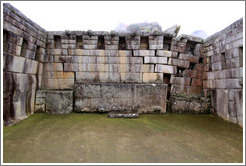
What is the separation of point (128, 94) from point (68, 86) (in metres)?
2.77

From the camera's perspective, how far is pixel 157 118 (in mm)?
5656

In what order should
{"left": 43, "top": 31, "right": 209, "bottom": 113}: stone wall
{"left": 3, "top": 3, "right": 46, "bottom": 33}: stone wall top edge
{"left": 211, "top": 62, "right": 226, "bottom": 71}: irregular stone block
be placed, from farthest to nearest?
1. {"left": 43, "top": 31, "right": 209, "bottom": 113}: stone wall
2. {"left": 211, "top": 62, "right": 226, "bottom": 71}: irregular stone block
3. {"left": 3, "top": 3, "right": 46, "bottom": 33}: stone wall top edge

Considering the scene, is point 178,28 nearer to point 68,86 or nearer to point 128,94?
point 128,94

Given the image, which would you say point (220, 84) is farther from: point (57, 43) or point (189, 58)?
point (57, 43)

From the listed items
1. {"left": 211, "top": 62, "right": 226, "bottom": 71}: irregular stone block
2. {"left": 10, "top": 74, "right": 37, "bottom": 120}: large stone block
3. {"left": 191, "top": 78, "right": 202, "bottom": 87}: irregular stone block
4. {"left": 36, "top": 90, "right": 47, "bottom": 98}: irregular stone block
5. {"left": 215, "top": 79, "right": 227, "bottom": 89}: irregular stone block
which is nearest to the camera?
{"left": 10, "top": 74, "right": 37, "bottom": 120}: large stone block

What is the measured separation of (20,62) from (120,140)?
4.38 metres

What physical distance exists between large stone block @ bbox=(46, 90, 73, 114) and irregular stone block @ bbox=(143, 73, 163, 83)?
337 centimetres

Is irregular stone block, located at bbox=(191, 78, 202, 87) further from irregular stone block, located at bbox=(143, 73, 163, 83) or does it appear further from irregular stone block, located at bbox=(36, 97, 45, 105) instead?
irregular stone block, located at bbox=(36, 97, 45, 105)

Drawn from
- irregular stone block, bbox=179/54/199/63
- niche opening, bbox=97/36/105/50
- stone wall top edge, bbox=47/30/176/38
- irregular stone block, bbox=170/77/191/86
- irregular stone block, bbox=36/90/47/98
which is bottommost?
irregular stone block, bbox=36/90/47/98

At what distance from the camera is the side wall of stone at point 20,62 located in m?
4.43

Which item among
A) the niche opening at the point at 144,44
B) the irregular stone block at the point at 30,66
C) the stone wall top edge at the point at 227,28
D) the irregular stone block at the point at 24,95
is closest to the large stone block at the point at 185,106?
the niche opening at the point at 144,44

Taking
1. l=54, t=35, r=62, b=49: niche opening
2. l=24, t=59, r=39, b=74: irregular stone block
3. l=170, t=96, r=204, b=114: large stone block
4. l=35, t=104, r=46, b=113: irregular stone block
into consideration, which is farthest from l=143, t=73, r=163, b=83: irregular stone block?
l=24, t=59, r=39, b=74: irregular stone block

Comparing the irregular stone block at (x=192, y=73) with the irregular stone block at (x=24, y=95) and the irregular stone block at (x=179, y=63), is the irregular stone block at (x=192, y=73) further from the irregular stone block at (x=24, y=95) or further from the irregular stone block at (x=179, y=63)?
the irregular stone block at (x=24, y=95)

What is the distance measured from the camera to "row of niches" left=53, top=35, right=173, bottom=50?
20.9ft
